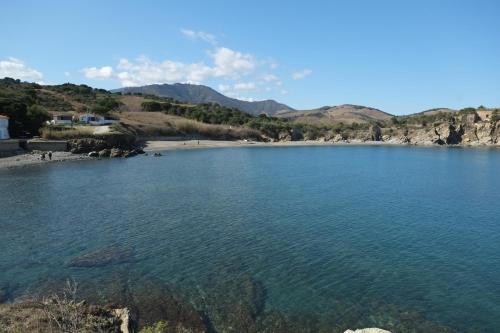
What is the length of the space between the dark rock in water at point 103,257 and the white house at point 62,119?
86925mm

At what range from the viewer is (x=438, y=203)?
38.0 metres

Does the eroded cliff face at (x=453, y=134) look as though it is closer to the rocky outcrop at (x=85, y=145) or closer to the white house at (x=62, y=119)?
the rocky outcrop at (x=85, y=145)

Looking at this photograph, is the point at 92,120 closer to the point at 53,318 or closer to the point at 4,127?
the point at 4,127

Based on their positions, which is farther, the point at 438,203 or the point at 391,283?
the point at 438,203

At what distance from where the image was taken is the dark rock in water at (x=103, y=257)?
21.2 meters

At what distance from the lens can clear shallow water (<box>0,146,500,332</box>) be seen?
17.7 meters

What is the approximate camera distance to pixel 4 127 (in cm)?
7369

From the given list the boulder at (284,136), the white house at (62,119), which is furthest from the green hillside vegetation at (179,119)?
the white house at (62,119)

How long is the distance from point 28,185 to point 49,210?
46.9 ft

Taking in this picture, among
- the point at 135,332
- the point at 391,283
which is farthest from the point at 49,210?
the point at 391,283

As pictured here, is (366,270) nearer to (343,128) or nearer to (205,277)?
(205,277)

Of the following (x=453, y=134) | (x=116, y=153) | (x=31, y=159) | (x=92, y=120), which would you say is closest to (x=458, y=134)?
(x=453, y=134)

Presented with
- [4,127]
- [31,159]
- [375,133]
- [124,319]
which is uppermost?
[375,133]

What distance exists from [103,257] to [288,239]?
10.9 m
